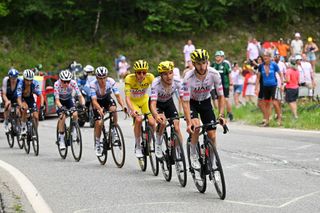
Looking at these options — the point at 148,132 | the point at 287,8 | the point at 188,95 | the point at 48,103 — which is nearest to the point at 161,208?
the point at 188,95

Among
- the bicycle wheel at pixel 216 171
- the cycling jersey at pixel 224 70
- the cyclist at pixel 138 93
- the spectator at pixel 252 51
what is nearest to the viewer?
the bicycle wheel at pixel 216 171

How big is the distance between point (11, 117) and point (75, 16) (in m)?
27.6

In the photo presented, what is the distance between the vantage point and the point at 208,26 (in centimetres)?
4597

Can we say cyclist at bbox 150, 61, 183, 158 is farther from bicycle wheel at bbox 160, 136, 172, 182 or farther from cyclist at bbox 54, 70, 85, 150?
cyclist at bbox 54, 70, 85, 150

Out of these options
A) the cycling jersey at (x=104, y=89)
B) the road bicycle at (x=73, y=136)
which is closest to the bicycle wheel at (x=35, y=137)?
the road bicycle at (x=73, y=136)

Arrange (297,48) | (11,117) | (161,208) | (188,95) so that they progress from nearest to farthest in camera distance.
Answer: (161,208) < (188,95) < (11,117) < (297,48)

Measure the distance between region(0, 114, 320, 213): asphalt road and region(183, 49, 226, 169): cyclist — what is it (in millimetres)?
819

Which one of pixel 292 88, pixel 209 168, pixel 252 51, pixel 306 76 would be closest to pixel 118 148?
pixel 209 168

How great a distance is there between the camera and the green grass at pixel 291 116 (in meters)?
20.9

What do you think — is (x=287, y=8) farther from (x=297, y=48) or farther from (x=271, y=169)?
(x=271, y=169)

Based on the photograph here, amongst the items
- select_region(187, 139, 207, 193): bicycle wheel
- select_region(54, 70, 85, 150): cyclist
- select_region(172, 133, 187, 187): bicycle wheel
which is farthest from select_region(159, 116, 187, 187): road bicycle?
select_region(54, 70, 85, 150): cyclist

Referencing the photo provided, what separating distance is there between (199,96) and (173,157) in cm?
120

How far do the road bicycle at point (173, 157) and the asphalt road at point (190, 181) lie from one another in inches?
6.2

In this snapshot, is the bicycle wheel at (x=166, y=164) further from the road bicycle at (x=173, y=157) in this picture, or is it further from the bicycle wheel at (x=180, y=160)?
the bicycle wheel at (x=180, y=160)
